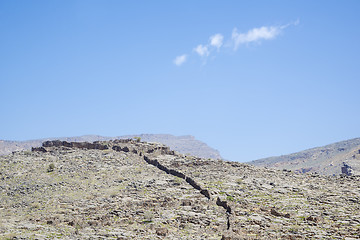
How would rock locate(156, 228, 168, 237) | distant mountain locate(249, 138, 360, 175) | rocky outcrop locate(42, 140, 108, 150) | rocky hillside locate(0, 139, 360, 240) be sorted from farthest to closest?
distant mountain locate(249, 138, 360, 175) → rocky outcrop locate(42, 140, 108, 150) → rocky hillside locate(0, 139, 360, 240) → rock locate(156, 228, 168, 237)

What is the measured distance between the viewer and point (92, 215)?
26.6 metres

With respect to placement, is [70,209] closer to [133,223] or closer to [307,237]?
[133,223]

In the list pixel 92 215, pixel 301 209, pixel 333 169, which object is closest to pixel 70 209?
pixel 92 215

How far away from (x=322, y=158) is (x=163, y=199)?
399 feet

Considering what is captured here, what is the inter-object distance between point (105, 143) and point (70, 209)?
77.0 ft

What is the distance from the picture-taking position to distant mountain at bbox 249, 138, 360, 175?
389ft

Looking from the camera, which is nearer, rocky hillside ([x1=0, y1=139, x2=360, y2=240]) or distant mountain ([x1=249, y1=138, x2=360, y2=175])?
rocky hillside ([x1=0, y1=139, x2=360, y2=240])

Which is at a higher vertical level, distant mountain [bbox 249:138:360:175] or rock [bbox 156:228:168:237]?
distant mountain [bbox 249:138:360:175]

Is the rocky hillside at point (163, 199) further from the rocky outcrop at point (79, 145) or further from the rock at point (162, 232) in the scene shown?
the rocky outcrop at point (79, 145)

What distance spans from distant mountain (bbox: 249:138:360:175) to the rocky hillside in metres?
77.6

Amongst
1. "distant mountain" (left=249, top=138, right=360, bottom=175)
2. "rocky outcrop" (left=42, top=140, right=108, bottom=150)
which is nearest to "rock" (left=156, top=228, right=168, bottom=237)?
"rocky outcrop" (left=42, top=140, right=108, bottom=150)

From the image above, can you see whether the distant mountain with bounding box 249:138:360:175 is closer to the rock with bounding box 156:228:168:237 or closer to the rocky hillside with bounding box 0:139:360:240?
the rocky hillside with bounding box 0:139:360:240

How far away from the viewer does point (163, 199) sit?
2947 cm

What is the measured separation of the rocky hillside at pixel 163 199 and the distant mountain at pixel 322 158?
3054 inches
